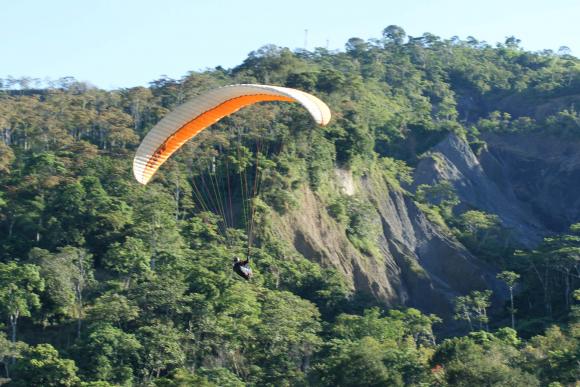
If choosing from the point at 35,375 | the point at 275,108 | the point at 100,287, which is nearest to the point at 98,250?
the point at 100,287

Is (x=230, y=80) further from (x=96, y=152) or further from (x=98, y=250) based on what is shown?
(x=98, y=250)

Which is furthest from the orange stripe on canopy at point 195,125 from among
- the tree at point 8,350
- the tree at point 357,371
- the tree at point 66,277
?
the tree at point 66,277

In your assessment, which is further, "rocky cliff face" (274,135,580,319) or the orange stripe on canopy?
"rocky cliff face" (274,135,580,319)

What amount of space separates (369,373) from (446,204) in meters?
21.2

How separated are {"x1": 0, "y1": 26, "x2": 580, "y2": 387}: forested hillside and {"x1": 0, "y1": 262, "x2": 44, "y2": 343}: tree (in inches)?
2.1

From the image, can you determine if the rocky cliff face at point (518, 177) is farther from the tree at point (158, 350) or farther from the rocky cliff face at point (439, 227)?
the tree at point (158, 350)

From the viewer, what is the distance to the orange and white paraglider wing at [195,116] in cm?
2191

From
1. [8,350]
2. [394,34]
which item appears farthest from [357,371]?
[394,34]

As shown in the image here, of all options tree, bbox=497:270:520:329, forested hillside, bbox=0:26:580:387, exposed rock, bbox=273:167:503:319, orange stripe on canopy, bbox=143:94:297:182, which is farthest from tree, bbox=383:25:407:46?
orange stripe on canopy, bbox=143:94:297:182

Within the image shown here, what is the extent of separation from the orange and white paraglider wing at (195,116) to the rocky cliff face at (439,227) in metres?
17.2

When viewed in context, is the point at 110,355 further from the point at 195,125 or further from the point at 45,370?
the point at 195,125

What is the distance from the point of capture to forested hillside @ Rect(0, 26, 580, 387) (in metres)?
30.8

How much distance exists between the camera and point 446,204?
165 ft

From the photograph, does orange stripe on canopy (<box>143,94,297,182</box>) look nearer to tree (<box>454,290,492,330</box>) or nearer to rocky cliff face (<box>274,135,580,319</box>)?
rocky cliff face (<box>274,135,580,319</box>)
